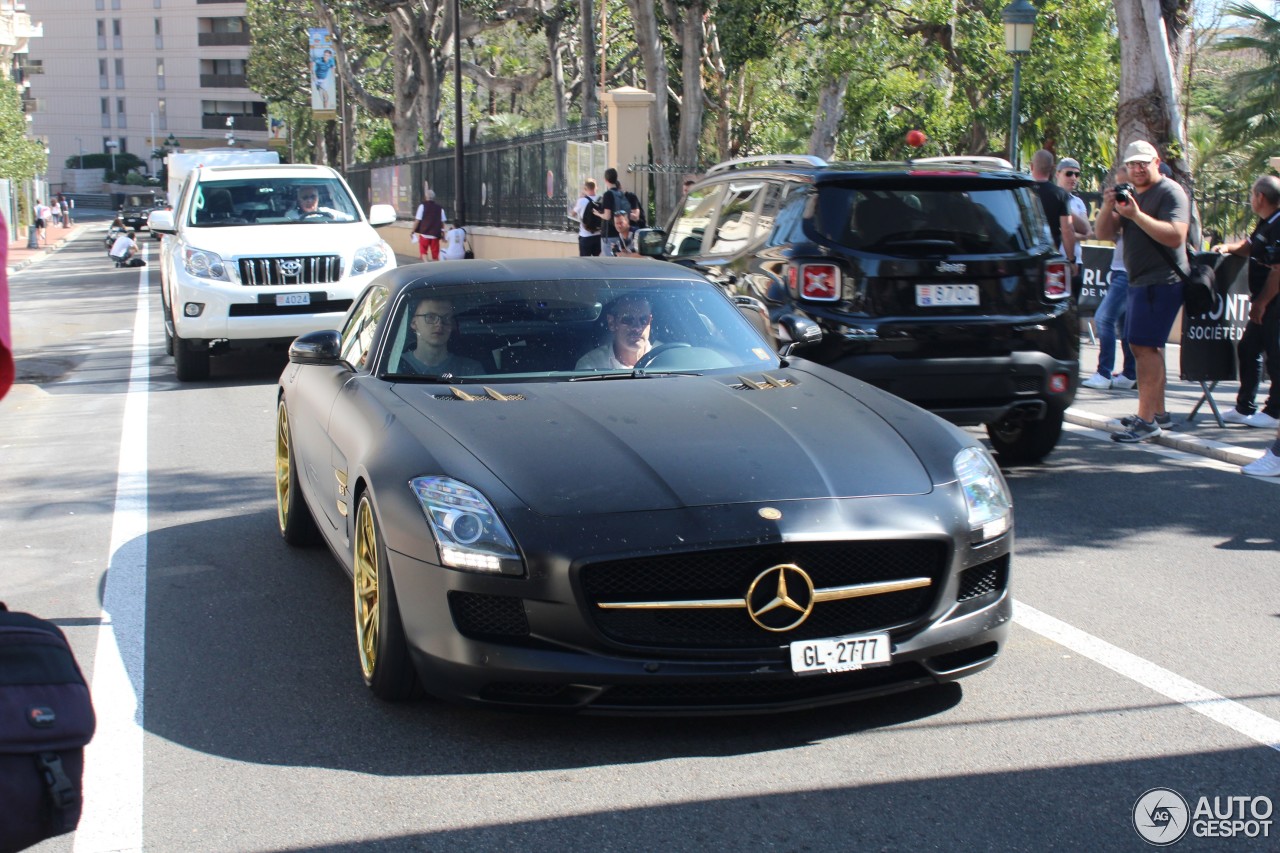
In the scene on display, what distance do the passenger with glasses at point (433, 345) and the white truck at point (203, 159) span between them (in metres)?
17.3

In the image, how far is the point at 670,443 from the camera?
4.75 meters

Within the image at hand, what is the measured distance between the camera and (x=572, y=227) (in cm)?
2669

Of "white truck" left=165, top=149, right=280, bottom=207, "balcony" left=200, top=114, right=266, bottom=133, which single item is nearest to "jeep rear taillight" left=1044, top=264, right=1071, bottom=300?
"white truck" left=165, top=149, right=280, bottom=207

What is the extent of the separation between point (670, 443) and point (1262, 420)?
7.10 m

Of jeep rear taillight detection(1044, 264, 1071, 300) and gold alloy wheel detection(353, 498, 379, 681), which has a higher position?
jeep rear taillight detection(1044, 264, 1071, 300)

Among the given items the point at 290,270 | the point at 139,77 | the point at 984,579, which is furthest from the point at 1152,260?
the point at 139,77

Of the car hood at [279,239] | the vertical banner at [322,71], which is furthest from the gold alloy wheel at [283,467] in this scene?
the vertical banner at [322,71]

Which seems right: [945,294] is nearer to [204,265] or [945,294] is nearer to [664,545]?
[664,545]

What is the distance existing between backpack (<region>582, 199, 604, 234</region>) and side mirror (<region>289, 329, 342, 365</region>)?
14.5 meters

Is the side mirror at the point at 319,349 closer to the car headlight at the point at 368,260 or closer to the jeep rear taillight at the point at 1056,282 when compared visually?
the jeep rear taillight at the point at 1056,282

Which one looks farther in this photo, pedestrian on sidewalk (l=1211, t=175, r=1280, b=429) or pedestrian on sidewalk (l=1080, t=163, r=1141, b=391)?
pedestrian on sidewalk (l=1080, t=163, r=1141, b=391)

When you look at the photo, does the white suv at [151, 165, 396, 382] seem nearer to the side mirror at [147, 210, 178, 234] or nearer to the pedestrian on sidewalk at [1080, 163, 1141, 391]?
the side mirror at [147, 210, 178, 234]

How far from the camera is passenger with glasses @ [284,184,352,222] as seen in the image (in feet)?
48.0

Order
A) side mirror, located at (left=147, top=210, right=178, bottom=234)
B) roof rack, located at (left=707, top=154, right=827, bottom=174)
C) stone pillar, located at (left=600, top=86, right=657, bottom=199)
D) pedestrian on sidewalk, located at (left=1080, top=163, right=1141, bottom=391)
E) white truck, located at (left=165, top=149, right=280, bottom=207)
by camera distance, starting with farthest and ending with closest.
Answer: stone pillar, located at (left=600, top=86, right=657, bottom=199)
white truck, located at (left=165, top=149, right=280, bottom=207)
side mirror, located at (left=147, top=210, right=178, bottom=234)
pedestrian on sidewalk, located at (left=1080, top=163, right=1141, bottom=391)
roof rack, located at (left=707, top=154, right=827, bottom=174)
